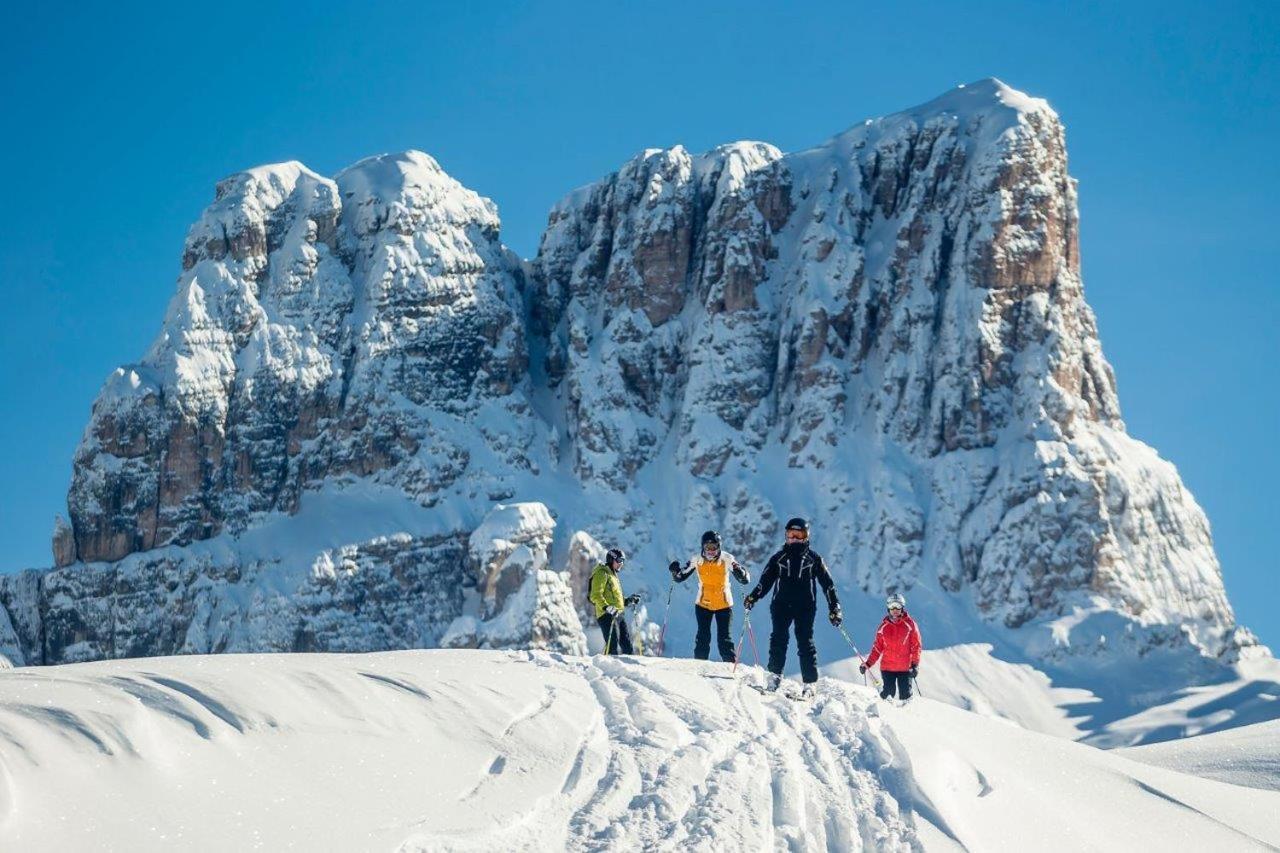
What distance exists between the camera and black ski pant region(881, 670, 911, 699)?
21.3 meters

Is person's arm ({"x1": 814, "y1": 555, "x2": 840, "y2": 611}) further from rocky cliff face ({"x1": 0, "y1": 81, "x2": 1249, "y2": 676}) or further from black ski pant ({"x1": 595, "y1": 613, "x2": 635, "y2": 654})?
rocky cliff face ({"x1": 0, "y1": 81, "x2": 1249, "y2": 676})

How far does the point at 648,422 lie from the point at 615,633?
79.0 m

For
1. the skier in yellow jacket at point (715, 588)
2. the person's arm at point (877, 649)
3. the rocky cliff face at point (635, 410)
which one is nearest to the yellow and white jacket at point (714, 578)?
the skier in yellow jacket at point (715, 588)

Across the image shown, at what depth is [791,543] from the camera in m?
19.4

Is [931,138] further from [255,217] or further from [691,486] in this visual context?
[255,217]

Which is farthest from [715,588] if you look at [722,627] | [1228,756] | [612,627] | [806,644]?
[1228,756]

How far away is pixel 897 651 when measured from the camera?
70.4 ft

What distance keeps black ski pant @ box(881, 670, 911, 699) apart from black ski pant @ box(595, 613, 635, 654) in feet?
18.0

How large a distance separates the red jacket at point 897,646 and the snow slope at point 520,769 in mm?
2568

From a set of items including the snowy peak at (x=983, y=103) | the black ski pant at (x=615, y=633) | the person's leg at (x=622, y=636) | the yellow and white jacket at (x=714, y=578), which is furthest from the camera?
the snowy peak at (x=983, y=103)

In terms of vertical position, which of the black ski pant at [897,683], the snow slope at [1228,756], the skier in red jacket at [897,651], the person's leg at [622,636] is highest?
the person's leg at [622,636]

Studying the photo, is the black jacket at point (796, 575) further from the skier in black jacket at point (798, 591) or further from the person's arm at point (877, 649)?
the person's arm at point (877, 649)

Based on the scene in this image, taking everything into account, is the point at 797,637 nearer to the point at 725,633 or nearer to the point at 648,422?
the point at 725,633

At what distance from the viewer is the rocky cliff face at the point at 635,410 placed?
92938 millimetres
